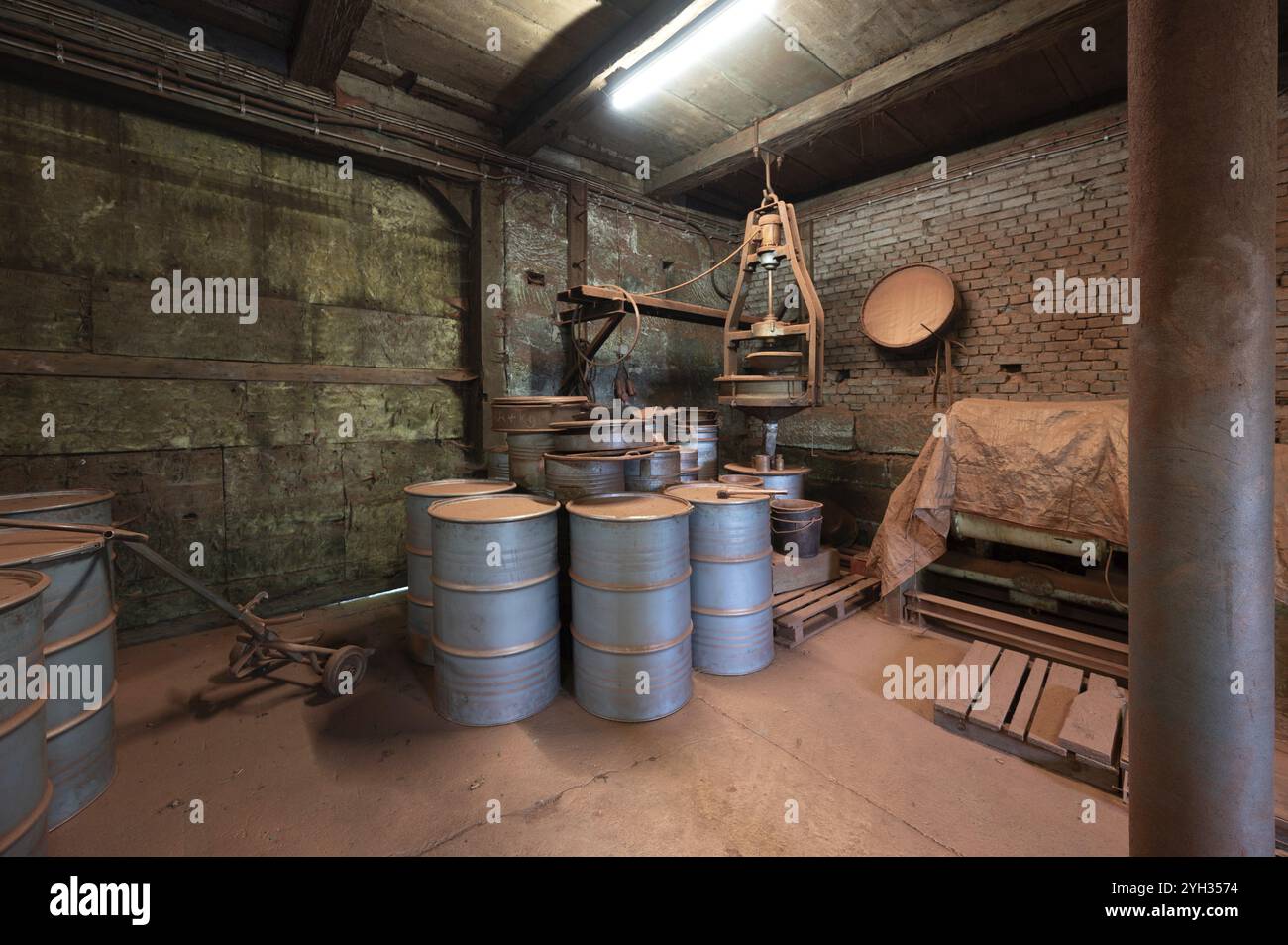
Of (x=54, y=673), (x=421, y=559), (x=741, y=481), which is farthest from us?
(x=741, y=481)

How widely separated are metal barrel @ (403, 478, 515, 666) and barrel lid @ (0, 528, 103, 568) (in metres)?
1.57

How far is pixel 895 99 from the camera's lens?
491cm

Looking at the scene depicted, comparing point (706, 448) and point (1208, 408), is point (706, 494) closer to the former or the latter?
point (706, 448)

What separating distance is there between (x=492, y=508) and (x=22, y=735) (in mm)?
1994

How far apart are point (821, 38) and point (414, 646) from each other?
5635 millimetres

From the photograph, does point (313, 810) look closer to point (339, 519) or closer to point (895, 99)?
point (339, 519)

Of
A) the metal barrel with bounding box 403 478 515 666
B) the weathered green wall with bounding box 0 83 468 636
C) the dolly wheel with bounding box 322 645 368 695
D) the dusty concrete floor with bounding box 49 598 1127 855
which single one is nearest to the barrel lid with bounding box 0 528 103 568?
the dusty concrete floor with bounding box 49 598 1127 855

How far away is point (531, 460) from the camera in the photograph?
156 inches

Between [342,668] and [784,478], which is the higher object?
[784,478]

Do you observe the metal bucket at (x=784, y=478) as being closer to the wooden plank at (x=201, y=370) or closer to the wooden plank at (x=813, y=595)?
the wooden plank at (x=813, y=595)

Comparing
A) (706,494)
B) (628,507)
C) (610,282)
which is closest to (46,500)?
(628,507)

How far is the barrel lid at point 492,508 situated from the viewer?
3.11 meters

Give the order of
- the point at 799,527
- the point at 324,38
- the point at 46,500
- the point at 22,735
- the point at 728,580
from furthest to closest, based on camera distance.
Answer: the point at 799,527
the point at 324,38
the point at 728,580
the point at 46,500
the point at 22,735

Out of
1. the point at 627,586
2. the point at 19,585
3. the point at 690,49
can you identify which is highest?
the point at 690,49
